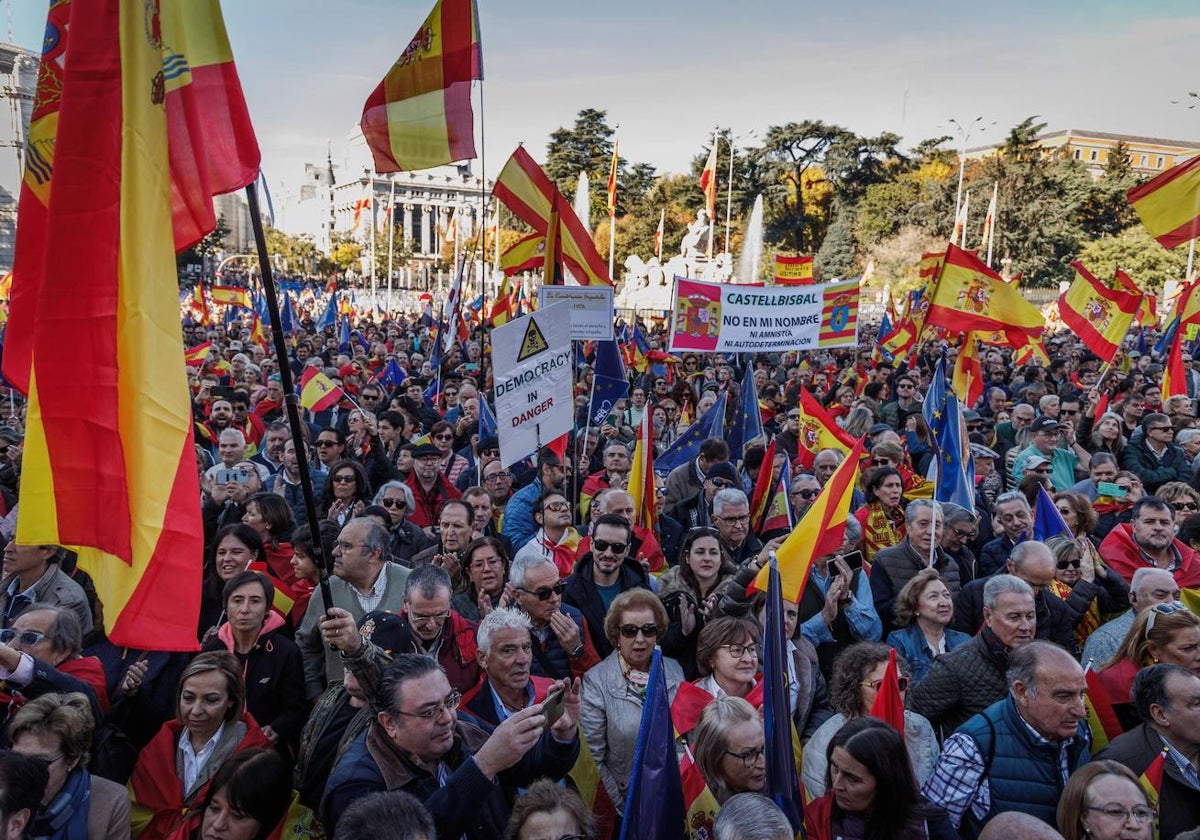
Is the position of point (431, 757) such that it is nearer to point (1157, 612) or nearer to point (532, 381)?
point (1157, 612)

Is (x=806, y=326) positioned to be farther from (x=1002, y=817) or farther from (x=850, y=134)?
(x=850, y=134)

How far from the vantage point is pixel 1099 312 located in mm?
12930

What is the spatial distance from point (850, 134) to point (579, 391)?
52.1 m

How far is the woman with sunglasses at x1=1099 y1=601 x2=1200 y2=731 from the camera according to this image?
370 centimetres

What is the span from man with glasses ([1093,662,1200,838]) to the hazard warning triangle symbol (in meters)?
3.73

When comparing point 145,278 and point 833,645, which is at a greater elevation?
point 145,278

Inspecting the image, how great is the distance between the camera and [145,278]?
271 centimetres

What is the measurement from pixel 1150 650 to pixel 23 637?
4355 millimetres

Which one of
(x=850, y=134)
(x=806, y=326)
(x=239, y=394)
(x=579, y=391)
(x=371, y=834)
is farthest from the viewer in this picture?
(x=850, y=134)

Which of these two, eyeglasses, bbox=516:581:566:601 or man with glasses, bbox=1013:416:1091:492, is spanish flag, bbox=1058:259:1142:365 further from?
eyeglasses, bbox=516:581:566:601

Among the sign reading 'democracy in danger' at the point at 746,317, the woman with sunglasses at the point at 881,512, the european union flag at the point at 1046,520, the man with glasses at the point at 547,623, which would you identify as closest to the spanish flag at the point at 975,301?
the sign reading 'democracy in danger' at the point at 746,317

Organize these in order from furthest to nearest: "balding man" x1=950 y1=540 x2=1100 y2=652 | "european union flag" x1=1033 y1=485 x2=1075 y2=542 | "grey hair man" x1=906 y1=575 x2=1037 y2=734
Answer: "european union flag" x1=1033 y1=485 x2=1075 y2=542 < "balding man" x1=950 y1=540 x2=1100 y2=652 < "grey hair man" x1=906 y1=575 x2=1037 y2=734

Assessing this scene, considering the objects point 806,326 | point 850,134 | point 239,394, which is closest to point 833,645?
point 806,326

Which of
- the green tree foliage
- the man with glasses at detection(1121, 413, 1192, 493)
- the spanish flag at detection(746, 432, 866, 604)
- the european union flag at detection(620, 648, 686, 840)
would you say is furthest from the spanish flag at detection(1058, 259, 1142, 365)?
the green tree foliage
